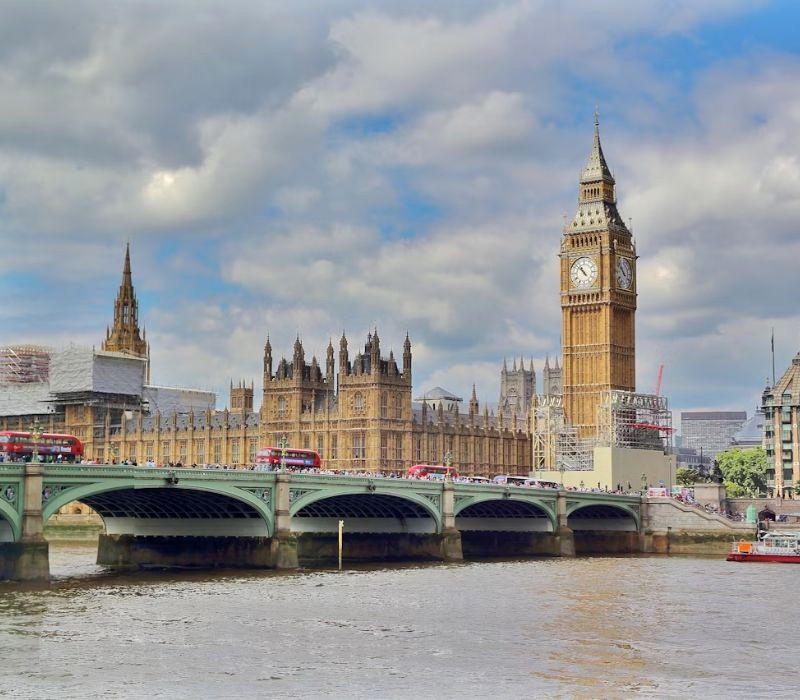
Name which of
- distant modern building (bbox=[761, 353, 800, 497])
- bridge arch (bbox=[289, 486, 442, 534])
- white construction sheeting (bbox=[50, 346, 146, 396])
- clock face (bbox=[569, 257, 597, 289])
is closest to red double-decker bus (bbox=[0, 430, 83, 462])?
bridge arch (bbox=[289, 486, 442, 534])

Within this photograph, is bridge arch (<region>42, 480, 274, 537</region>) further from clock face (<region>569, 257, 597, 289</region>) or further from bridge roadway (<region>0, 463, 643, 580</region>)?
clock face (<region>569, 257, 597, 289</region>)

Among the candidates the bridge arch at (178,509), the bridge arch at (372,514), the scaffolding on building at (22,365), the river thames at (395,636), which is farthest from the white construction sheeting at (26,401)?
the river thames at (395,636)

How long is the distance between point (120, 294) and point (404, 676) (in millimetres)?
157273

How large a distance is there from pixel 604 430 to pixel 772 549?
4733 centimetres

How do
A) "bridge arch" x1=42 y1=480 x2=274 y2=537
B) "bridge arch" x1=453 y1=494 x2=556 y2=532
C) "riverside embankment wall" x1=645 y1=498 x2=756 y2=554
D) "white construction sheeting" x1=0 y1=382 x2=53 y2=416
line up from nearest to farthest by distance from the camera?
"bridge arch" x1=42 y1=480 x2=274 y2=537 → "bridge arch" x1=453 y1=494 x2=556 y2=532 → "riverside embankment wall" x1=645 y1=498 x2=756 y2=554 → "white construction sheeting" x1=0 y1=382 x2=53 y2=416

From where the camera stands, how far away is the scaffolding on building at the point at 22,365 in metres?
181

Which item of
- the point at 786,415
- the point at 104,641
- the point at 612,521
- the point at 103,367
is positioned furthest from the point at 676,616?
the point at 103,367

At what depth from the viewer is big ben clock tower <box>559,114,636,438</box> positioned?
5778 inches

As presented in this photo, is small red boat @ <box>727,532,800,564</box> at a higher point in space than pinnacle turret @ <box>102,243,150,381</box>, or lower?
lower

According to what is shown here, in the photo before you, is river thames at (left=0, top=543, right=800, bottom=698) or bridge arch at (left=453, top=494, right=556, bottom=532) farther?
bridge arch at (left=453, top=494, right=556, bottom=532)

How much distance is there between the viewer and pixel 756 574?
82.5 m

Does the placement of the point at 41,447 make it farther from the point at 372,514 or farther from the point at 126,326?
the point at 126,326

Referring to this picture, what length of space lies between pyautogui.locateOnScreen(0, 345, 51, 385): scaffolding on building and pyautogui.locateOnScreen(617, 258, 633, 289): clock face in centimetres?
7293

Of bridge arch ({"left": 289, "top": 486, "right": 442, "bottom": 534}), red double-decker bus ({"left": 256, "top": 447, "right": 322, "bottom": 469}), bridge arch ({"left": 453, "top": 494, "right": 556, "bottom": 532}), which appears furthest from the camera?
bridge arch ({"left": 453, "top": 494, "right": 556, "bottom": 532})
